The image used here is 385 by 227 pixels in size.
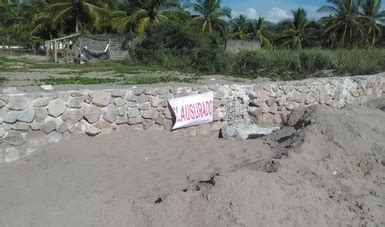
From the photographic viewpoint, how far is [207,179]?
5.48 meters

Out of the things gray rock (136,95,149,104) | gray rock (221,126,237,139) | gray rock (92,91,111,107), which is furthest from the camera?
gray rock (221,126,237,139)

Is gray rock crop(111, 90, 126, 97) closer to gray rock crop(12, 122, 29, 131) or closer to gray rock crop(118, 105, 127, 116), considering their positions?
gray rock crop(118, 105, 127, 116)

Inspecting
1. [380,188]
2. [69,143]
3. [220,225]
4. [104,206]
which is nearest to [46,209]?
[104,206]

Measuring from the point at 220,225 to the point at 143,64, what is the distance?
23.1 metres

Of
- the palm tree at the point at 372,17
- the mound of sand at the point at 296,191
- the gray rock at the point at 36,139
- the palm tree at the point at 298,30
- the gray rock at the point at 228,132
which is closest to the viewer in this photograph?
the mound of sand at the point at 296,191

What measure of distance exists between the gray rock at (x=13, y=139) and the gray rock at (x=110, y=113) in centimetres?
133

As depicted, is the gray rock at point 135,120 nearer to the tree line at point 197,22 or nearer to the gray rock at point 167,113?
the gray rock at point 167,113

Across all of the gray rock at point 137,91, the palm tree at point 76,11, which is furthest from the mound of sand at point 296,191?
the palm tree at point 76,11

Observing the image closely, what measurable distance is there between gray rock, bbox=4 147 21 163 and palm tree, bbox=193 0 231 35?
39398 mm

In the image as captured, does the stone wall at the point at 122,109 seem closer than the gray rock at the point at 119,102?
Yes

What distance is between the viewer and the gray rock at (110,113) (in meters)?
6.88

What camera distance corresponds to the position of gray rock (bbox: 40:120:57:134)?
618cm

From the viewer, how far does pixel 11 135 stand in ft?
19.3

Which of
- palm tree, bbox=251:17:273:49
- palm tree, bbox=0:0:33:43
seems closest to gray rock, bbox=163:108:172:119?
palm tree, bbox=251:17:273:49
